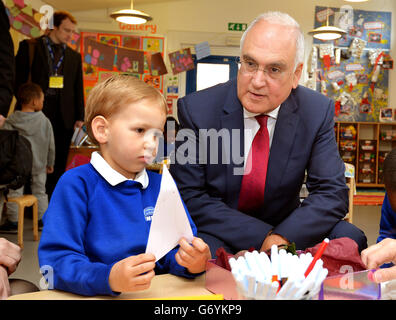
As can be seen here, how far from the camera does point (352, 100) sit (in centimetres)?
893

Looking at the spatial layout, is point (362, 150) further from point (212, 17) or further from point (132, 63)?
point (132, 63)

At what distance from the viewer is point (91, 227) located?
95 centimetres

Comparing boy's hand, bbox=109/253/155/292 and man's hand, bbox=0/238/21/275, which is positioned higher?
boy's hand, bbox=109/253/155/292

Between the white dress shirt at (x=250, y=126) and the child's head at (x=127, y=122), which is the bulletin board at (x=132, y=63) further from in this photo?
the child's head at (x=127, y=122)

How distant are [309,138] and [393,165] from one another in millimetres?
449

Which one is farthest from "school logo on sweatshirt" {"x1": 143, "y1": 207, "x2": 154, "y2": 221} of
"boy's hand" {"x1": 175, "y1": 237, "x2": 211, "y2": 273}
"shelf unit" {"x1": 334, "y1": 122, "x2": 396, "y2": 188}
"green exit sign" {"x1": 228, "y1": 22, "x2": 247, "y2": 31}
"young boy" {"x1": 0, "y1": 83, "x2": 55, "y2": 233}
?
"green exit sign" {"x1": 228, "y1": 22, "x2": 247, "y2": 31}

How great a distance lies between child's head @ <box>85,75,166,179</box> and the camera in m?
0.96

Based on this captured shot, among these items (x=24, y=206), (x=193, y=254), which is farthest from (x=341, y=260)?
(x=24, y=206)

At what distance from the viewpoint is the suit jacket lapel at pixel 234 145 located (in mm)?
1586

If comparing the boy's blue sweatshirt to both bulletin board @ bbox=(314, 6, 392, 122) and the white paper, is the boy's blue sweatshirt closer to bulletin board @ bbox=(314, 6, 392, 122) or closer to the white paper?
the white paper

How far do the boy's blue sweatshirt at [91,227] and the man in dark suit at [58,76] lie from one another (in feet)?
11.9

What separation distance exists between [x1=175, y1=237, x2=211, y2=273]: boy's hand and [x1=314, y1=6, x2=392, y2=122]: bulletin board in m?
8.45

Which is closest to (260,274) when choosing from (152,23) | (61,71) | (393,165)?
(393,165)
